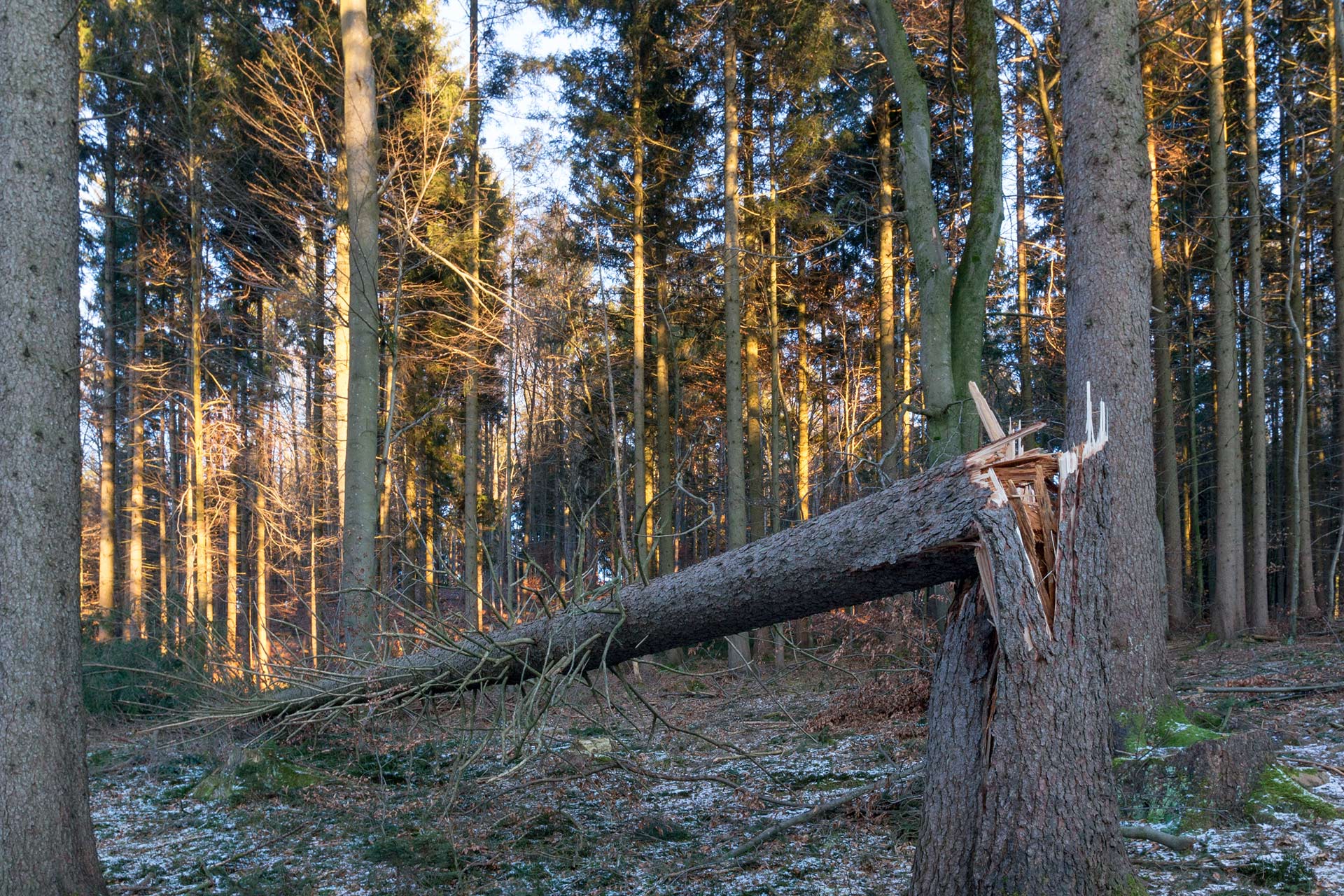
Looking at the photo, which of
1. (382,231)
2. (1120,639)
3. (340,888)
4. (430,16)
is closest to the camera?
(340,888)

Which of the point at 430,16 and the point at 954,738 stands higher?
the point at 430,16

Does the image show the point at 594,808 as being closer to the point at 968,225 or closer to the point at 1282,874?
the point at 1282,874

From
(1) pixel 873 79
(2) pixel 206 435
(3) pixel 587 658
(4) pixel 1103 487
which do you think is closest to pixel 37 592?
(3) pixel 587 658

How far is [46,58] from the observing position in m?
4.40

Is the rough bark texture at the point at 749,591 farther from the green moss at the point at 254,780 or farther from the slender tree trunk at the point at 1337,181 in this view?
the slender tree trunk at the point at 1337,181

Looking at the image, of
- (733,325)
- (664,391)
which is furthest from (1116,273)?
(664,391)

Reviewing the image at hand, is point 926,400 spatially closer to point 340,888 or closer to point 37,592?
point 340,888

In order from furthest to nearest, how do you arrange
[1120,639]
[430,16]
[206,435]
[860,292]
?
1. [860,292]
2. [206,435]
3. [430,16]
4. [1120,639]

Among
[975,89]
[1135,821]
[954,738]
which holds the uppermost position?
[975,89]

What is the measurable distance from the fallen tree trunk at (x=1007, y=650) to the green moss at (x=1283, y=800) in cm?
189

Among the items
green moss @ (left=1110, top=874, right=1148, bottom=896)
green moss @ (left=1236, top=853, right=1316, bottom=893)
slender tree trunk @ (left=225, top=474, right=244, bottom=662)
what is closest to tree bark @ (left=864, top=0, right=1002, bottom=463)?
green moss @ (left=1236, top=853, right=1316, bottom=893)

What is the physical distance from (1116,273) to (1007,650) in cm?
364

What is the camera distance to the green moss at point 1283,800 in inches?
166

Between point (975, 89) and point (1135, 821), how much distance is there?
21.0ft
